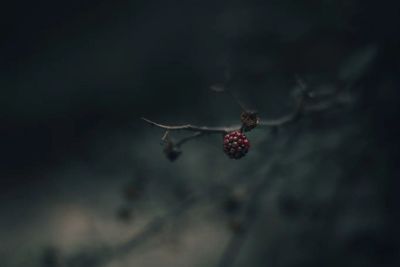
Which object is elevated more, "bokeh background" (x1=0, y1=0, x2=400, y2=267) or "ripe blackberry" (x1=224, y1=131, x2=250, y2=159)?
"bokeh background" (x1=0, y1=0, x2=400, y2=267)

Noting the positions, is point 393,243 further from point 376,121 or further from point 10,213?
point 10,213

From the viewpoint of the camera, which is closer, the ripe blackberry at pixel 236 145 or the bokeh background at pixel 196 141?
the ripe blackberry at pixel 236 145

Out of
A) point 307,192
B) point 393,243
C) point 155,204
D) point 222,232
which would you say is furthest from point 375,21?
point 155,204

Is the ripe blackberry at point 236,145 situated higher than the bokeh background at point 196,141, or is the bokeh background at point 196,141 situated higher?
the bokeh background at point 196,141

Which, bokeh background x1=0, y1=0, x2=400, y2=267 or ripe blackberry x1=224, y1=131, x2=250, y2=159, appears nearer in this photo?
ripe blackberry x1=224, y1=131, x2=250, y2=159
